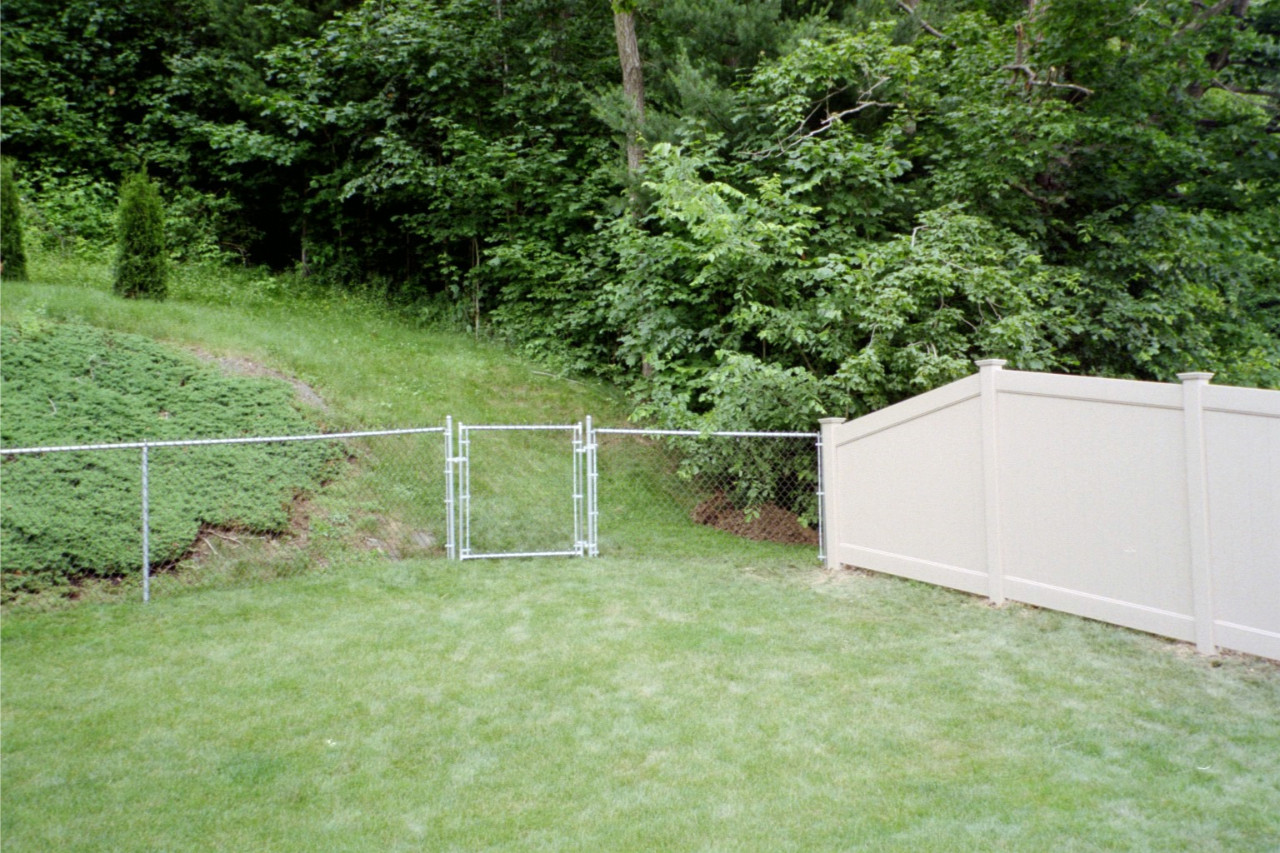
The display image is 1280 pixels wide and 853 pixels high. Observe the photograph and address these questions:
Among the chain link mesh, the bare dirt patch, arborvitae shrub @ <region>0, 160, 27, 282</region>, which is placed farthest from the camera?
arborvitae shrub @ <region>0, 160, 27, 282</region>

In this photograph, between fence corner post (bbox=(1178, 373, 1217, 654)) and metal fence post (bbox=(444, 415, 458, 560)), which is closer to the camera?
fence corner post (bbox=(1178, 373, 1217, 654))

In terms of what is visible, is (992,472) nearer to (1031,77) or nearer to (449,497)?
(449,497)

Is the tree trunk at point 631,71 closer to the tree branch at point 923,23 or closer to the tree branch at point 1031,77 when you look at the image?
the tree branch at point 923,23

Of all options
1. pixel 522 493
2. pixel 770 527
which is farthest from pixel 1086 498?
pixel 522 493

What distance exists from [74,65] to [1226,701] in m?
20.0

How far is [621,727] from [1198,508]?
3960 mm

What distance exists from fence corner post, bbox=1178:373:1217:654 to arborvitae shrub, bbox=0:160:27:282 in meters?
12.3

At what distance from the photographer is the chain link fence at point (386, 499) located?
24.6 ft

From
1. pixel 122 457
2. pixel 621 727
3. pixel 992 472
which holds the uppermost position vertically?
pixel 122 457

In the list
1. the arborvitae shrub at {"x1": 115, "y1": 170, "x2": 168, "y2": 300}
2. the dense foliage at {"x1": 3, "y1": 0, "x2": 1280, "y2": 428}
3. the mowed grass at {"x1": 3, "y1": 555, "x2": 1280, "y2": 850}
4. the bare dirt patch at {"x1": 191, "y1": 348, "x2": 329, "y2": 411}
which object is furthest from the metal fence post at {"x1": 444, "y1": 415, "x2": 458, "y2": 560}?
the arborvitae shrub at {"x1": 115, "y1": 170, "x2": 168, "y2": 300}

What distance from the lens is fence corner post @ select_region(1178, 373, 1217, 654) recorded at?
570cm

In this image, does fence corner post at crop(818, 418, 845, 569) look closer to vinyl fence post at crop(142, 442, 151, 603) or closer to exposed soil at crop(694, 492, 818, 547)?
exposed soil at crop(694, 492, 818, 547)

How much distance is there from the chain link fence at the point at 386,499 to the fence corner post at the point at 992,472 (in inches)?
73.1

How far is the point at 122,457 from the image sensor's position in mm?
8234
